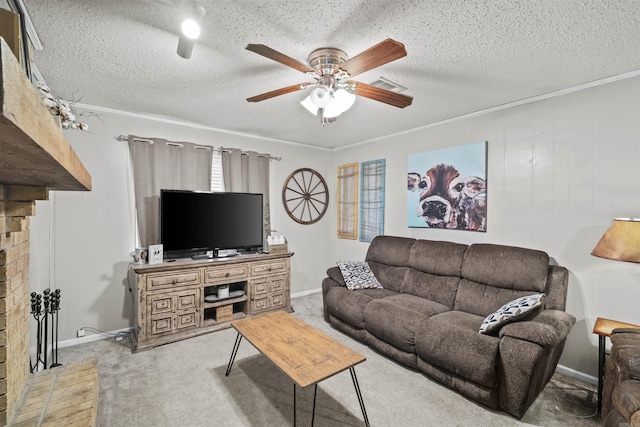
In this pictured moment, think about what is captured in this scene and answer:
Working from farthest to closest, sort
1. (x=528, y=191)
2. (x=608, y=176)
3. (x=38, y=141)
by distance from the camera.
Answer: (x=528, y=191), (x=608, y=176), (x=38, y=141)

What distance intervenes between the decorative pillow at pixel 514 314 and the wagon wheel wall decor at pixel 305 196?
311cm

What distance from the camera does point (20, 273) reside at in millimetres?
1612

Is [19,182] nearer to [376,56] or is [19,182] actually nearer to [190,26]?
[190,26]

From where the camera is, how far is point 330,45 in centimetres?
195

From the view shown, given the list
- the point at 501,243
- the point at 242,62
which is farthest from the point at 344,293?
the point at 242,62

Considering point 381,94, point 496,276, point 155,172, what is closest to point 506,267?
point 496,276

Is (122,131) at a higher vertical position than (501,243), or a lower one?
higher

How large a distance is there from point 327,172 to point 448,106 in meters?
2.44

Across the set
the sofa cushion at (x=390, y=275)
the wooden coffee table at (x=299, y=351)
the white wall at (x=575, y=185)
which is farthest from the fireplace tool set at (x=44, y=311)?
the white wall at (x=575, y=185)

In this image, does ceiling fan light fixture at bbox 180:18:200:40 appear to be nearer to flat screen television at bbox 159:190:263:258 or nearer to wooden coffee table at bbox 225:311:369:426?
wooden coffee table at bbox 225:311:369:426

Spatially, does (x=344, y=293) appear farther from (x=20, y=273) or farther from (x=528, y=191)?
(x=20, y=273)

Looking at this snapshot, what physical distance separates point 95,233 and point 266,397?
8.24 feet

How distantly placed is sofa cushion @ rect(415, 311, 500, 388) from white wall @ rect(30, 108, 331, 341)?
317cm

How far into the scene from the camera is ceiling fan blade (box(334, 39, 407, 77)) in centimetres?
147
